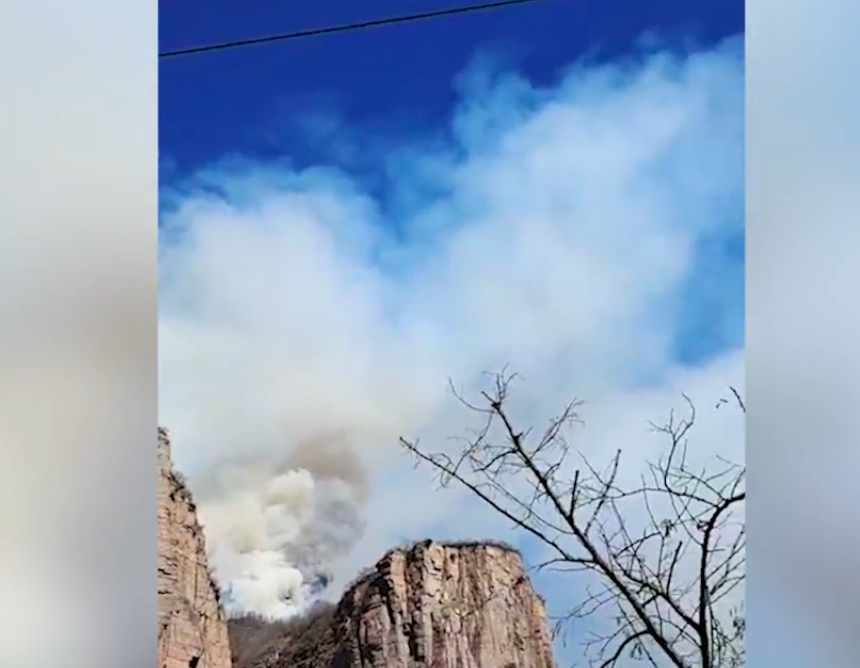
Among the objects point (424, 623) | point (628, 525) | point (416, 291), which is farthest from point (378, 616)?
point (416, 291)

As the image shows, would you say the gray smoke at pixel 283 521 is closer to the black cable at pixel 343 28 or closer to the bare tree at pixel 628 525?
the bare tree at pixel 628 525

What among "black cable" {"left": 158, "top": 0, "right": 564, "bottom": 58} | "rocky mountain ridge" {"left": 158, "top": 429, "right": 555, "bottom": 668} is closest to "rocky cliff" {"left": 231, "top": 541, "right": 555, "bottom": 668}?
"rocky mountain ridge" {"left": 158, "top": 429, "right": 555, "bottom": 668}

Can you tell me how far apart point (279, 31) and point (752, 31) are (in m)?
0.96

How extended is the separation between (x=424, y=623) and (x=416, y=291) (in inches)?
26.3

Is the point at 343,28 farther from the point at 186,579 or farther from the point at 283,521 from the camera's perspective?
the point at 186,579

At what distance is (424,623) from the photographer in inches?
76.2

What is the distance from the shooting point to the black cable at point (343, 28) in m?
1.88

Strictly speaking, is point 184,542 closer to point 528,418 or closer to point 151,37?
point 528,418

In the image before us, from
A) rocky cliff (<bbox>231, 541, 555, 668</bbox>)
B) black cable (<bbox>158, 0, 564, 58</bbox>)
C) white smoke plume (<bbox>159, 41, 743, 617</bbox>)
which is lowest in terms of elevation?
rocky cliff (<bbox>231, 541, 555, 668</bbox>)

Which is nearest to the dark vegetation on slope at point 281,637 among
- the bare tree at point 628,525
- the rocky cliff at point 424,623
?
the rocky cliff at point 424,623

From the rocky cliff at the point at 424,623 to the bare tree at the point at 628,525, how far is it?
8 cm

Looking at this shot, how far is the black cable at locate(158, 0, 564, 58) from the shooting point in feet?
6.16

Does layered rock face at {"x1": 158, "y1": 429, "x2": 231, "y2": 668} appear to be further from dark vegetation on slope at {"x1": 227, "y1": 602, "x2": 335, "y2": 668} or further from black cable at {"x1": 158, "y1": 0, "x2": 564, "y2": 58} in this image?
black cable at {"x1": 158, "y1": 0, "x2": 564, "y2": 58}

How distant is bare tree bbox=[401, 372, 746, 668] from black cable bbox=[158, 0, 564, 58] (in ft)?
2.39
